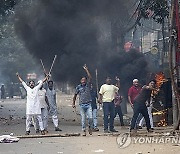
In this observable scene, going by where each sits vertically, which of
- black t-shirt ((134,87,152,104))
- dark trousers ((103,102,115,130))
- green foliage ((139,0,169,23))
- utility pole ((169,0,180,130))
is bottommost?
dark trousers ((103,102,115,130))

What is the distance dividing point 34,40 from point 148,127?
28.9ft

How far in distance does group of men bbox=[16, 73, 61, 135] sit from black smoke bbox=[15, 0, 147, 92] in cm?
441

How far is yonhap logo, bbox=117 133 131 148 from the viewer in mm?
10438

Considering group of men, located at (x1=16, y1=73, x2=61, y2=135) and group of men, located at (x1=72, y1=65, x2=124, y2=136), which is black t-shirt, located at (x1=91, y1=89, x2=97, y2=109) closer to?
group of men, located at (x1=72, y1=65, x2=124, y2=136)

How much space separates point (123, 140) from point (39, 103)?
121 inches

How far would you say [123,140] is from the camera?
1120cm

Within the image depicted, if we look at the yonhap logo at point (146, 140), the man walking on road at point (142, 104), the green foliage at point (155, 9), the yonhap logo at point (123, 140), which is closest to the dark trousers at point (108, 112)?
the man walking on road at point (142, 104)

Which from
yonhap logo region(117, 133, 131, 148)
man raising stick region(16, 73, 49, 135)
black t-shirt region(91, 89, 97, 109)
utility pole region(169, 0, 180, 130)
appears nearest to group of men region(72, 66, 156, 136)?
black t-shirt region(91, 89, 97, 109)

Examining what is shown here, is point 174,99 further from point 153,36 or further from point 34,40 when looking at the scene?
point 153,36

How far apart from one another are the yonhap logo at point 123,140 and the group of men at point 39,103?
2376mm

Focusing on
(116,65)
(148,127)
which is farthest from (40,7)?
(148,127)

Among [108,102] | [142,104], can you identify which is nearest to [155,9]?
[108,102]

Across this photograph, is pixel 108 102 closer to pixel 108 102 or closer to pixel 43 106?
pixel 108 102

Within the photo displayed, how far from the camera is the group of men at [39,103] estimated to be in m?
13.1
